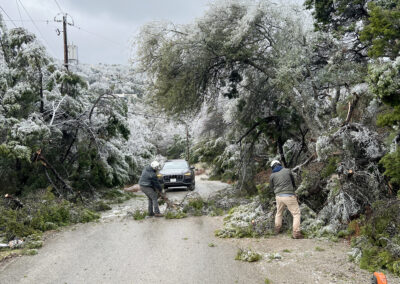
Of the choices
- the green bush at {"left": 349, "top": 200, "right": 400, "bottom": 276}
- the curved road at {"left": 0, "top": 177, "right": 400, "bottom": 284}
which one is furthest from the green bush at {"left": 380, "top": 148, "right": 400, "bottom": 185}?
the curved road at {"left": 0, "top": 177, "right": 400, "bottom": 284}

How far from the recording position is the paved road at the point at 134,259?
580cm

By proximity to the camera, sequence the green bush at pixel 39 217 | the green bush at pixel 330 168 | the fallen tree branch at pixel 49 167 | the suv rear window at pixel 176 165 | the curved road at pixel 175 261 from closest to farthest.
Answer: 1. the curved road at pixel 175 261
2. the green bush at pixel 39 217
3. the green bush at pixel 330 168
4. the fallen tree branch at pixel 49 167
5. the suv rear window at pixel 176 165

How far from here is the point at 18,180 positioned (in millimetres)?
13477

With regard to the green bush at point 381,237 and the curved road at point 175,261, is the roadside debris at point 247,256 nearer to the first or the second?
the curved road at point 175,261

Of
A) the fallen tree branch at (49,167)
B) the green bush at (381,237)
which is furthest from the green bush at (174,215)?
the green bush at (381,237)

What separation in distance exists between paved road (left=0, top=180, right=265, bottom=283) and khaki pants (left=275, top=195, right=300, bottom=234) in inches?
54.4

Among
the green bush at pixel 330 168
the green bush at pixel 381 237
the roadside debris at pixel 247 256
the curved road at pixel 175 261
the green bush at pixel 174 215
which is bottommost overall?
the green bush at pixel 174 215

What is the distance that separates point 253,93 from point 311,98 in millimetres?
3002

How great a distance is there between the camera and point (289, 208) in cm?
809

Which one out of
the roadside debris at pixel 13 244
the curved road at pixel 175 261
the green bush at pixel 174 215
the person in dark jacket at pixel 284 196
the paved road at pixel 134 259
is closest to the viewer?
the curved road at pixel 175 261

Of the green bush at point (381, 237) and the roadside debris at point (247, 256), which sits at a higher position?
the green bush at point (381, 237)

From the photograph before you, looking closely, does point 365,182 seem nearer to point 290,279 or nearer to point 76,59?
point 290,279

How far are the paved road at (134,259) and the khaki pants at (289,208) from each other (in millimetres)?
1383

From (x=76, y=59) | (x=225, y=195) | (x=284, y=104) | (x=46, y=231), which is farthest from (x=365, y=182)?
(x=76, y=59)
